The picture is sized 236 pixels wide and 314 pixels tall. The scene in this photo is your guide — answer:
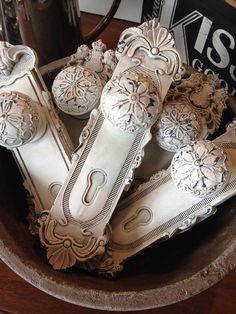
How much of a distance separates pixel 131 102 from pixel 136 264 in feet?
0.58

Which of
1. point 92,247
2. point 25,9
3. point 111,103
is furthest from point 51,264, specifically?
point 25,9

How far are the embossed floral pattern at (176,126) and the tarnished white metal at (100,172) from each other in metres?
0.02

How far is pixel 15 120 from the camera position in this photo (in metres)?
0.43

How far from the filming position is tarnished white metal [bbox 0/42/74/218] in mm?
470

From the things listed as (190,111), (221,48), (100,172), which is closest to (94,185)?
(100,172)

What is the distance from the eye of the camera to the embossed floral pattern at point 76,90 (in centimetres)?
47

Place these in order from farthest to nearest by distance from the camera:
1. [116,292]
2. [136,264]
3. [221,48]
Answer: [221,48]
[136,264]
[116,292]

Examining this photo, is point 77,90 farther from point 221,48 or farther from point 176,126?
point 221,48

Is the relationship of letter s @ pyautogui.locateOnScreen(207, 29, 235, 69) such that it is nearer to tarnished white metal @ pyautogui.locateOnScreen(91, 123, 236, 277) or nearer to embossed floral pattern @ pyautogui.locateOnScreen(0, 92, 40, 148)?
tarnished white metal @ pyautogui.locateOnScreen(91, 123, 236, 277)

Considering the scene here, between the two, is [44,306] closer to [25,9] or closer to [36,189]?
Result: [36,189]

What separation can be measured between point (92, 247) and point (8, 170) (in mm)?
134

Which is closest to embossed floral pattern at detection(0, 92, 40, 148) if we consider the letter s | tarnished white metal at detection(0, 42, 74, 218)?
tarnished white metal at detection(0, 42, 74, 218)

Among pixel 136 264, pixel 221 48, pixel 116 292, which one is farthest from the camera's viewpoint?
pixel 221 48

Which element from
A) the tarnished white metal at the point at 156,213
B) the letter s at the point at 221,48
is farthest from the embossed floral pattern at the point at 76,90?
the letter s at the point at 221,48
